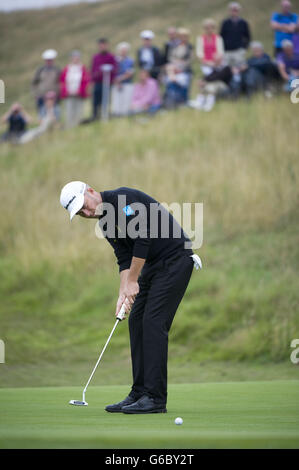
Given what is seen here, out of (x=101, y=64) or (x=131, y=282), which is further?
(x=101, y=64)

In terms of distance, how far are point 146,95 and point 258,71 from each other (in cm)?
295

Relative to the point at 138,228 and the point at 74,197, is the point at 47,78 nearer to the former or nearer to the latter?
the point at 74,197

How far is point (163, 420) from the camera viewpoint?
17.7ft

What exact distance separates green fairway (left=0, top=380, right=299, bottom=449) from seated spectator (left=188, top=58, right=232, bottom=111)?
11643mm

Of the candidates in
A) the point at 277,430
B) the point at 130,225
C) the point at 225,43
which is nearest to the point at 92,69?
the point at 225,43

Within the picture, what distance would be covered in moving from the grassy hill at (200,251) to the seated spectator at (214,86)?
0.32m

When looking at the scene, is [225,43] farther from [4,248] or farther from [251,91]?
[4,248]

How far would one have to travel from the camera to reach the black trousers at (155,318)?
6004 mm

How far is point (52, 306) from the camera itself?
15164mm

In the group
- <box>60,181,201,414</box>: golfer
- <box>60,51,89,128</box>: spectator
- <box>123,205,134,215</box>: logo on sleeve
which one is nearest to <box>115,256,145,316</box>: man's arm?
<box>60,181,201,414</box>: golfer

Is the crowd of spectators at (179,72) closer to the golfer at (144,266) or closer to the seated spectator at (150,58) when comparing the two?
the seated spectator at (150,58)

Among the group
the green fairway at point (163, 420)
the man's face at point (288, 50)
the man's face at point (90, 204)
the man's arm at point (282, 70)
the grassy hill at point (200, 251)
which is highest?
the man's face at point (288, 50)

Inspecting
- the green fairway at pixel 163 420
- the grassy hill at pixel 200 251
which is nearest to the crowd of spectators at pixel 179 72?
the grassy hill at pixel 200 251

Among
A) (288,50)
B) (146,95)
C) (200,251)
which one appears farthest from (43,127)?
(200,251)
